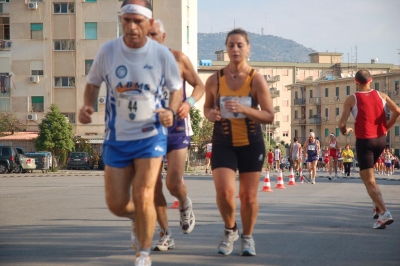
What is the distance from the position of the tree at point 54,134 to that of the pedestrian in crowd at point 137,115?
54.6m

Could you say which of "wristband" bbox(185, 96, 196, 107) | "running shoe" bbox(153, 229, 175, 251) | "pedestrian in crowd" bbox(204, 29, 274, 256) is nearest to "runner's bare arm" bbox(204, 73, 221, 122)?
"pedestrian in crowd" bbox(204, 29, 274, 256)

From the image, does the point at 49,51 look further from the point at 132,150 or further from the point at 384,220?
the point at 132,150

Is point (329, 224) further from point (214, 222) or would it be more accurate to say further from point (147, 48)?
point (147, 48)

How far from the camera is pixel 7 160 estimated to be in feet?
160

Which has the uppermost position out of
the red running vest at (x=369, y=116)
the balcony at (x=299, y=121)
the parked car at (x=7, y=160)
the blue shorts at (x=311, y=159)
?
the red running vest at (x=369, y=116)

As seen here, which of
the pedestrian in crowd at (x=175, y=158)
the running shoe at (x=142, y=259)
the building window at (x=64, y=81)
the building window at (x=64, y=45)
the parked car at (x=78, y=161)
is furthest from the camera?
the building window at (x=64, y=81)

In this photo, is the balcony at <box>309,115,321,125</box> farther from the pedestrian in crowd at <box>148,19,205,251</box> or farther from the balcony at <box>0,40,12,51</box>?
the pedestrian in crowd at <box>148,19,205,251</box>

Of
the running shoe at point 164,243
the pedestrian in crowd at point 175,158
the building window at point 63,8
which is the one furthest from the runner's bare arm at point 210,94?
the building window at point 63,8

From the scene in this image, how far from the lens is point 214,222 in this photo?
Result: 11.8 metres

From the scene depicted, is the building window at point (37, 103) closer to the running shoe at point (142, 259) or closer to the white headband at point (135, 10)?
the white headband at point (135, 10)

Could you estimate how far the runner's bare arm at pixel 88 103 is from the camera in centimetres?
696

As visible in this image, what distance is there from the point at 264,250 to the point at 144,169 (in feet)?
6.81

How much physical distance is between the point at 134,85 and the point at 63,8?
66.4 metres

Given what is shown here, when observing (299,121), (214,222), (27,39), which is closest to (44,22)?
(27,39)
